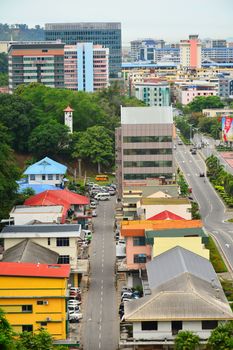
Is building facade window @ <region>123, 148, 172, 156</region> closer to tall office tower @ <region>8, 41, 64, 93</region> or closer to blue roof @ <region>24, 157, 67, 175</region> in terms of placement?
blue roof @ <region>24, 157, 67, 175</region>

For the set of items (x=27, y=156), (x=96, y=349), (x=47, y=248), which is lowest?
(x=96, y=349)

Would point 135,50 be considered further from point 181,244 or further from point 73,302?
point 73,302

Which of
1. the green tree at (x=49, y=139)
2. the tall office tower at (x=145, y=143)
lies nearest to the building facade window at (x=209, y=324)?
the tall office tower at (x=145, y=143)

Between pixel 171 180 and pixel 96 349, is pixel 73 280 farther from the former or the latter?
pixel 171 180

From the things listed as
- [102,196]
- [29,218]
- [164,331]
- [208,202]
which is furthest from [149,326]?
[102,196]

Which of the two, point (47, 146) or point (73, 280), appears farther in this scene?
point (47, 146)

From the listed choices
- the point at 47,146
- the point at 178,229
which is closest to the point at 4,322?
the point at 178,229

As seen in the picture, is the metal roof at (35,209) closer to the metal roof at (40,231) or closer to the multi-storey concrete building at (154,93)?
the metal roof at (40,231)
